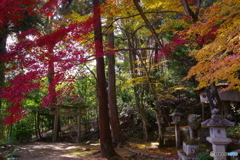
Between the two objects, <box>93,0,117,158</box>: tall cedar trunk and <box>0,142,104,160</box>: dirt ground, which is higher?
<box>93,0,117,158</box>: tall cedar trunk

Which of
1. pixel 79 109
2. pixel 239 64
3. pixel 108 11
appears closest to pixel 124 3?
pixel 108 11

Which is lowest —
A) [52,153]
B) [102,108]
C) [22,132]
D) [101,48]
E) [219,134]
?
[52,153]

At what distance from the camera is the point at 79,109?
13250 mm

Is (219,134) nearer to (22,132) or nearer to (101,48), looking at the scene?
(101,48)

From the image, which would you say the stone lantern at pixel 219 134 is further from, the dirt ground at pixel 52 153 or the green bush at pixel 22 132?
the green bush at pixel 22 132

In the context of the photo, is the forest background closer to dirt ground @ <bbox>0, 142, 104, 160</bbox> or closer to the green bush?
dirt ground @ <bbox>0, 142, 104, 160</bbox>

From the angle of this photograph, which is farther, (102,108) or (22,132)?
(22,132)

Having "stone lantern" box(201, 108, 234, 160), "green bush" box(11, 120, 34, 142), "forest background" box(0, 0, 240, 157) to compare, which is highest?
"forest background" box(0, 0, 240, 157)

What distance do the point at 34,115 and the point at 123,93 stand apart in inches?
301

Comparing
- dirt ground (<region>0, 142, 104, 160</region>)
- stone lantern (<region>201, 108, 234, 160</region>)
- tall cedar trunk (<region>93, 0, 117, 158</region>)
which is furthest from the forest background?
dirt ground (<region>0, 142, 104, 160</region>)

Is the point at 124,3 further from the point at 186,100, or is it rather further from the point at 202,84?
the point at 186,100

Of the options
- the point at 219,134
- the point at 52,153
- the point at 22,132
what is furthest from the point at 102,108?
the point at 22,132

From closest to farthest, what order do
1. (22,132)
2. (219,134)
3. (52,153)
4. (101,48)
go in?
(219,134), (101,48), (52,153), (22,132)

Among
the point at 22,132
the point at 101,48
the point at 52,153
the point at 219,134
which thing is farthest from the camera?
the point at 22,132
